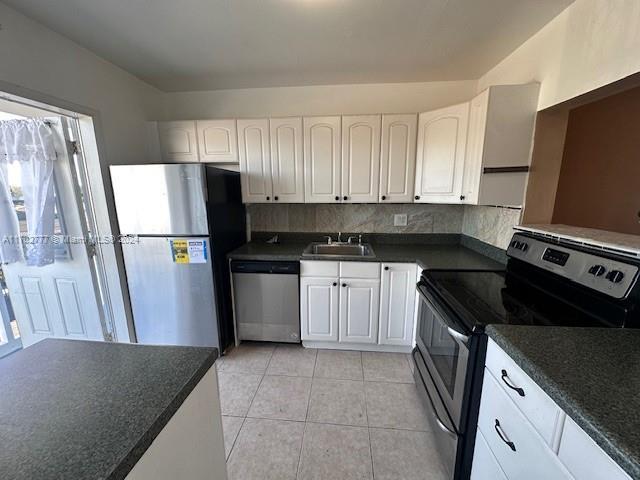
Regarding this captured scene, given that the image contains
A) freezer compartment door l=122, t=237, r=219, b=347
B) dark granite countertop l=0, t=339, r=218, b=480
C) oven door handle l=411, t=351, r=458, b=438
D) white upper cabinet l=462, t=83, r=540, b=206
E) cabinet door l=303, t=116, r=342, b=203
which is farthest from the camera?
cabinet door l=303, t=116, r=342, b=203

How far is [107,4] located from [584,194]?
3249mm

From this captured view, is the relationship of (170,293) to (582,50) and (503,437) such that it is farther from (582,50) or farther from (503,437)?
(582,50)

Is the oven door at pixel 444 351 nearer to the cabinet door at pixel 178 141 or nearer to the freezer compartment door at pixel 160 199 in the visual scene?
the freezer compartment door at pixel 160 199

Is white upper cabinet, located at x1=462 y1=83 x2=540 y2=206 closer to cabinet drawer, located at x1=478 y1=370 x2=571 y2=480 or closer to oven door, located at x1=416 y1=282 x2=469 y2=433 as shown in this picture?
oven door, located at x1=416 y1=282 x2=469 y2=433

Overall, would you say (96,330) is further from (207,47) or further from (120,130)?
(207,47)

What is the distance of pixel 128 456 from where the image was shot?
495mm

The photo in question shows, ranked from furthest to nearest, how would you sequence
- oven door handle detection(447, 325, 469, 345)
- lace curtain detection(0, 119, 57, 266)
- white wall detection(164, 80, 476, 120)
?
white wall detection(164, 80, 476, 120)
lace curtain detection(0, 119, 57, 266)
oven door handle detection(447, 325, 469, 345)

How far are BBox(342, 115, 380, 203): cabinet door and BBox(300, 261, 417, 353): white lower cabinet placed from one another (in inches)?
25.4

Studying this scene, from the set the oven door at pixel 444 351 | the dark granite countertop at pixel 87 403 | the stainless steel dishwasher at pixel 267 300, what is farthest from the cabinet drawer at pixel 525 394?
the stainless steel dishwasher at pixel 267 300

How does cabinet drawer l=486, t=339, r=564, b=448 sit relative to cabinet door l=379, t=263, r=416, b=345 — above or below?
above

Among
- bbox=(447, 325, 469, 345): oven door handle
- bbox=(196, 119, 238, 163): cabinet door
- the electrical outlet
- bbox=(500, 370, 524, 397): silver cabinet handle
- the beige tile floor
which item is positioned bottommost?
the beige tile floor

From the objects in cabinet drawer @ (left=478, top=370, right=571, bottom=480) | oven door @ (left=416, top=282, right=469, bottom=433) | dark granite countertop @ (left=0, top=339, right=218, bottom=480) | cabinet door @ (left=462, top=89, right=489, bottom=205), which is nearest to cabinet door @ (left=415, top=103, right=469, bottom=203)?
cabinet door @ (left=462, top=89, right=489, bottom=205)

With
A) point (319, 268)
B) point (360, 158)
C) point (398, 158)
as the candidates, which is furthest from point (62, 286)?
point (398, 158)

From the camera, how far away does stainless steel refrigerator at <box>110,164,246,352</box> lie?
194cm
